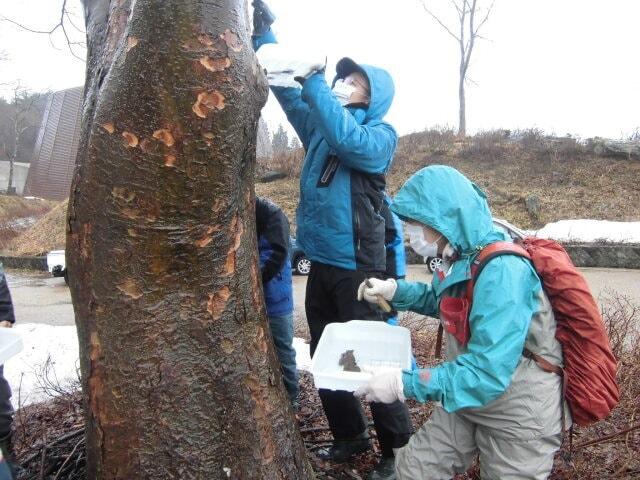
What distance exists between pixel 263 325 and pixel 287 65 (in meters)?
1.09

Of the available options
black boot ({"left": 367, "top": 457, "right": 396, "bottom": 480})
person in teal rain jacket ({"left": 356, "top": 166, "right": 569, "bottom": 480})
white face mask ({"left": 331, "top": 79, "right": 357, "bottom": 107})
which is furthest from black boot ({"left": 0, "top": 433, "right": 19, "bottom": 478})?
white face mask ({"left": 331, "top": 79, "right": 357, "bottom": 107})

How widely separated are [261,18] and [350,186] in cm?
91

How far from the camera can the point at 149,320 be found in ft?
5.46

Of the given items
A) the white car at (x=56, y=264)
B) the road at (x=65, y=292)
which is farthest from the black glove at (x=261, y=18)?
the white car at (x=56, y=264)

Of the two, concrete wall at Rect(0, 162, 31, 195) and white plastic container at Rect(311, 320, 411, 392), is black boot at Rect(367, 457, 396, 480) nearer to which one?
white plastic container at Rect(311, 320, 411, 392)

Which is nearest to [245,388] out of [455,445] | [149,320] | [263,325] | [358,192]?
[263,325]

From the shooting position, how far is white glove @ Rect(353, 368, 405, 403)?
1809mm

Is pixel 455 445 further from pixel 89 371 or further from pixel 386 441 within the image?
pixel 89 371

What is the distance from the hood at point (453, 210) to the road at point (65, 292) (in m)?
4.08

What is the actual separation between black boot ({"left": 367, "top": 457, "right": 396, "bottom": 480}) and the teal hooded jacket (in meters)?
0.85

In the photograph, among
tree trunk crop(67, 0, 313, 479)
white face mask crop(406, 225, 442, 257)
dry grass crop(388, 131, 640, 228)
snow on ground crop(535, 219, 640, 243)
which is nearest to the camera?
tree trunk crop(67, 0, 313, 479)

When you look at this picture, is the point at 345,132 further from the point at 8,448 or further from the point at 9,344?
the point at 8,448

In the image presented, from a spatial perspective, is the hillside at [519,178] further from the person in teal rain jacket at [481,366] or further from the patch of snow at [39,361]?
the person in teal rain jacket at [481,366]

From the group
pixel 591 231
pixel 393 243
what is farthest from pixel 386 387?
pixel 591 231
